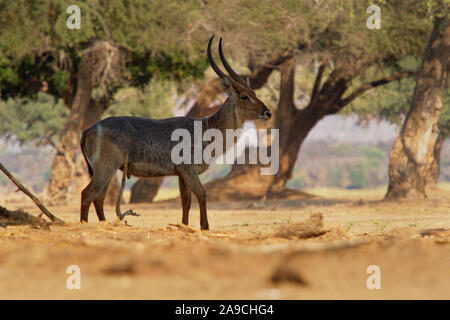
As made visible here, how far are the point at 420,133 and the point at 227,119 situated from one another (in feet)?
32.9

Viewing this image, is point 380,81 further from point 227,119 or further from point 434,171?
point 227,119

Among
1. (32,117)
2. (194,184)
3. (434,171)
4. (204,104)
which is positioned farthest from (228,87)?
(32,117)

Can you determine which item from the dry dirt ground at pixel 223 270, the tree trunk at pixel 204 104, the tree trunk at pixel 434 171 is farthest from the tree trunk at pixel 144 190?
the dry dirt ground at pixel 223 270

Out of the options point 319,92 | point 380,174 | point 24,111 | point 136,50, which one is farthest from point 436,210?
point 380,174

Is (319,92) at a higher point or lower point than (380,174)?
higher

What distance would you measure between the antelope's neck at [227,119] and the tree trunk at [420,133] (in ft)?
32.0

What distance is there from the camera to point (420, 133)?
62.3 feet

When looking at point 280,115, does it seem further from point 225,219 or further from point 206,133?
point 206,133

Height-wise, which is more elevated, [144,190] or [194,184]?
[194,184]

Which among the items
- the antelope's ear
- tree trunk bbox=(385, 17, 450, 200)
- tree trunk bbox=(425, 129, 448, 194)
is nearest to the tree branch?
tree trunk bbox=(385, 17, 450, 200)

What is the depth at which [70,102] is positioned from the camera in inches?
939

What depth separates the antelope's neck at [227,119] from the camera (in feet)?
33.2

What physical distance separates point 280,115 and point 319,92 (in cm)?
153
